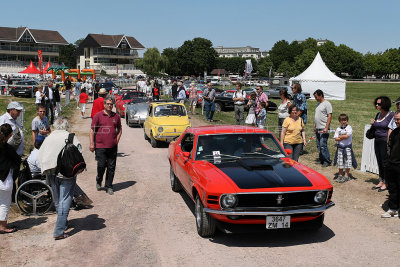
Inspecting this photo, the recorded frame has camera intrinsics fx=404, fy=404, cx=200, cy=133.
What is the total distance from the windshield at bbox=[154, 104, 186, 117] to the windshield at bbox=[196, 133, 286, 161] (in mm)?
8051

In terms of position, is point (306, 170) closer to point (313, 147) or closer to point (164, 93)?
point (313, 147)

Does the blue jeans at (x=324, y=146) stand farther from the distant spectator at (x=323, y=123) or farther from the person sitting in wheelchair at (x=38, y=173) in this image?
the person sitting in wheelchair at (x=38, y=173)

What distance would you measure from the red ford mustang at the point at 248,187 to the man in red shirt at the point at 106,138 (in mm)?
2279

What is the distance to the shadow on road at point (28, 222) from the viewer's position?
6591 millimetres

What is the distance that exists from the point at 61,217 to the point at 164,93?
1486 inches

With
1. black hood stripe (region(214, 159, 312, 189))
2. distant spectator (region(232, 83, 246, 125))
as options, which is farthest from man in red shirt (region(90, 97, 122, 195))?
distant spectator (region(232, 83, 246, 125))

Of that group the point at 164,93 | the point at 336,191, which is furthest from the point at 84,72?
the point at 336,191

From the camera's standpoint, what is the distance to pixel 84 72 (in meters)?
57.6

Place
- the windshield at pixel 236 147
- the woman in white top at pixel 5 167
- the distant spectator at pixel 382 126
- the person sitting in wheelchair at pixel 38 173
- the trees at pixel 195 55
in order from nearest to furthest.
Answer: the woman in white top at pixel 5 167 → the windshield at pixel 236 147 → the person sitting in wheelchair at pixel 38 173 → the distant spectator at pixel 382 126 → the trees at pixel 195 55

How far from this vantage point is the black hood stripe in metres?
5.59

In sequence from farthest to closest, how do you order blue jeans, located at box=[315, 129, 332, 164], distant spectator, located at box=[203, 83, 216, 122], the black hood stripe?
distant spectator, located at box=[203, 83, 216, 122]
blue jeans, located at box=[315, 129, 332, 164]
the black hood stripe

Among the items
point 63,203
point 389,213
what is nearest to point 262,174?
point 389,213

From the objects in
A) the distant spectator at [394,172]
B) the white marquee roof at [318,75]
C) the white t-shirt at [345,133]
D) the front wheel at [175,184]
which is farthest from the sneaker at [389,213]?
the white marquee roof at [318,75]

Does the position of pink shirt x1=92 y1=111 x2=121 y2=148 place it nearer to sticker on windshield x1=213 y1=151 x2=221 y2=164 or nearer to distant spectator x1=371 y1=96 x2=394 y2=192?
sticker on windshield x1=213 y1=151 x2=221 y2=164
